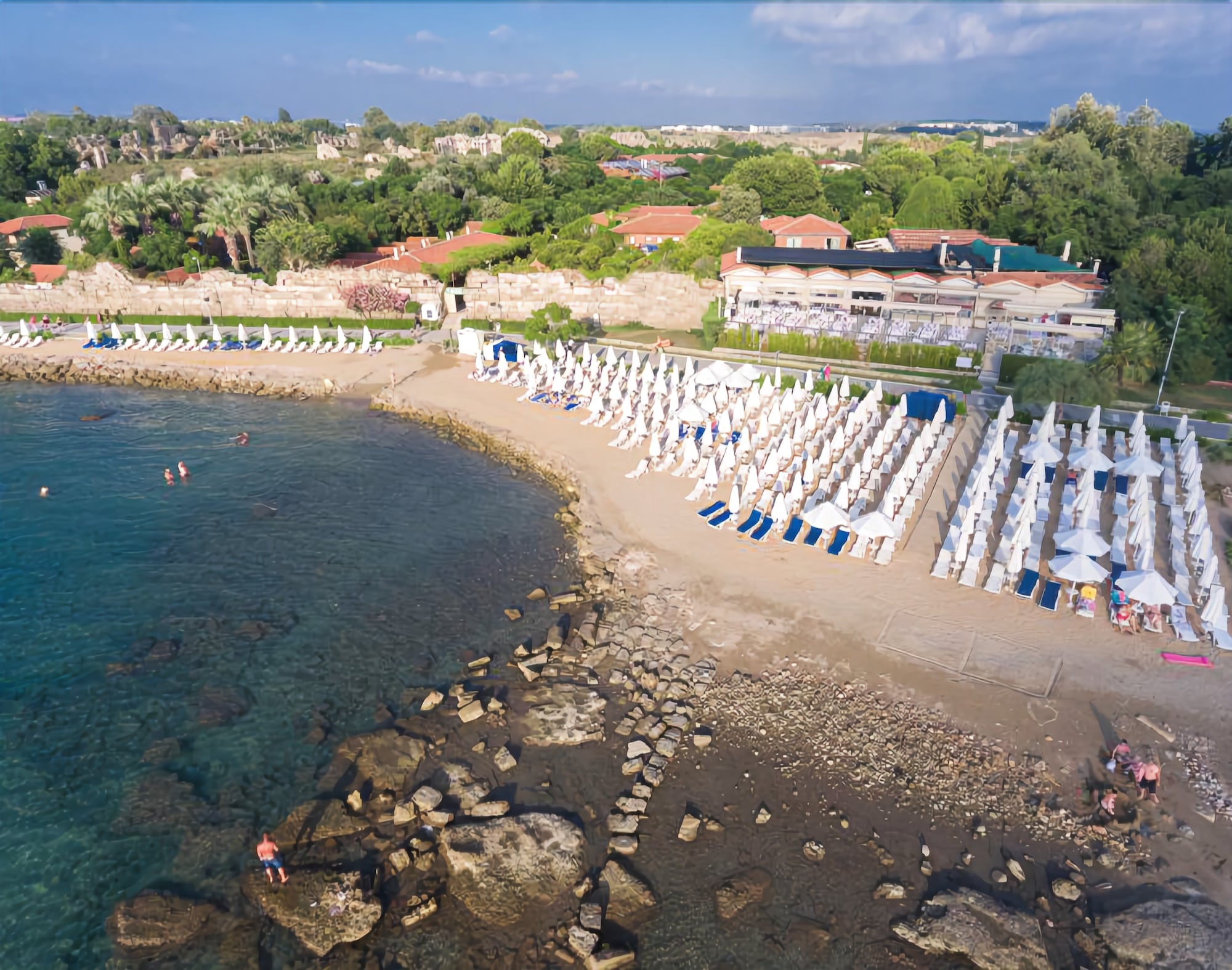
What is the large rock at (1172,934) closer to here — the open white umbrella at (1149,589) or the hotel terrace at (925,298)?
the open white umbrella at (1149,589)

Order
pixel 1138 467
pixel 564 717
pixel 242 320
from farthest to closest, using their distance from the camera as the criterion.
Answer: pixel 242 320 → pixel 1138 467 → pixel 564 717

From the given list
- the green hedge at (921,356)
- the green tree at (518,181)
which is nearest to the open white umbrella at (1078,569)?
the green hedge at (921,356)

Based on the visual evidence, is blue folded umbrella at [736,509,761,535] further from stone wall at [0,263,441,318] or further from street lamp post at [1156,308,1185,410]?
stone wall at [0,263,441,318]

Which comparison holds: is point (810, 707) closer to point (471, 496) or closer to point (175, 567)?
point (471, 496)

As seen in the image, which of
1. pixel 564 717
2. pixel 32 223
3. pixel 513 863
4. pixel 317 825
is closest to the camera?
pixel 513 863

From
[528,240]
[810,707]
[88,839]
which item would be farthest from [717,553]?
[528,240]

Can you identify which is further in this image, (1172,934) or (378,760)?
(378,760)

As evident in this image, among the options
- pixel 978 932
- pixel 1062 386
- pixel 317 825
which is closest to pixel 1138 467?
pixel 1062 386

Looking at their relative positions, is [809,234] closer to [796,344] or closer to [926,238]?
[926,238]
